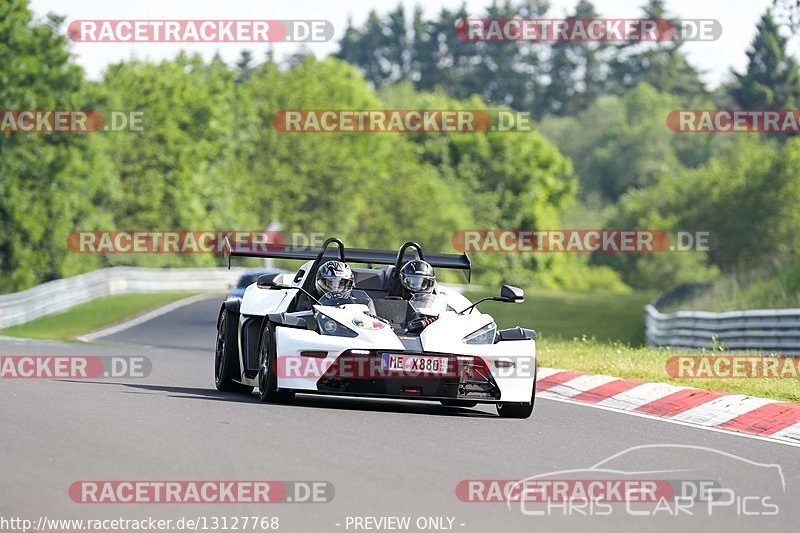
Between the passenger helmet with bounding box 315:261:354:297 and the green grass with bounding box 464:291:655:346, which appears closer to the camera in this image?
the passenger helmet with bounding box 315:261:354:297

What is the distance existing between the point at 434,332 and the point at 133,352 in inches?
486

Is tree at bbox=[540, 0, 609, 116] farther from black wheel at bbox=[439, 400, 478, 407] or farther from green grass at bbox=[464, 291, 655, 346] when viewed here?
black wheel at bbox=[439, 400, 478, 407]

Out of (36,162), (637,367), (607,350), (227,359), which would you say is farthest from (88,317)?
(227,359)

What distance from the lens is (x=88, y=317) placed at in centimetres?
4244

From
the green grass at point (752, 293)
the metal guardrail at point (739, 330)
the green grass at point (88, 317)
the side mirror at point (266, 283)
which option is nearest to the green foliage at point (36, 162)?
the green grass at point (88, 317)

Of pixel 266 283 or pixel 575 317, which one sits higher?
pixel 266 283

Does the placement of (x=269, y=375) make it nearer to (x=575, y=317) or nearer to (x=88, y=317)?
(x=88, y=317)

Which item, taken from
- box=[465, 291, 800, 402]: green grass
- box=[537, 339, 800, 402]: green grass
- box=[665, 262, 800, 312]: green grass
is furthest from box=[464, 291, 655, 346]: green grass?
box=[537, 339, 800, 402]: green grass

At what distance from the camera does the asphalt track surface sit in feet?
27.7

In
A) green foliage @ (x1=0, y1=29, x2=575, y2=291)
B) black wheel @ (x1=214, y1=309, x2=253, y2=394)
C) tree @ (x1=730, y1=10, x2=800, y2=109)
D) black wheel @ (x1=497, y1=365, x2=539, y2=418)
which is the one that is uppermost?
tree @ (x1=730, y1=10, x2=800, y2=109)

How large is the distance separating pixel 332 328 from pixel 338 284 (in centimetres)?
77

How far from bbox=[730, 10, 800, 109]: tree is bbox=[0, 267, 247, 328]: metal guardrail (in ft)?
270

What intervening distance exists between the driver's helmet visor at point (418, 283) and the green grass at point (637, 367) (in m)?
3.89

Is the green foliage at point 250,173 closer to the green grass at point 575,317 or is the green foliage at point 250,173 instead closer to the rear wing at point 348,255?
the green grass at point 575,317
